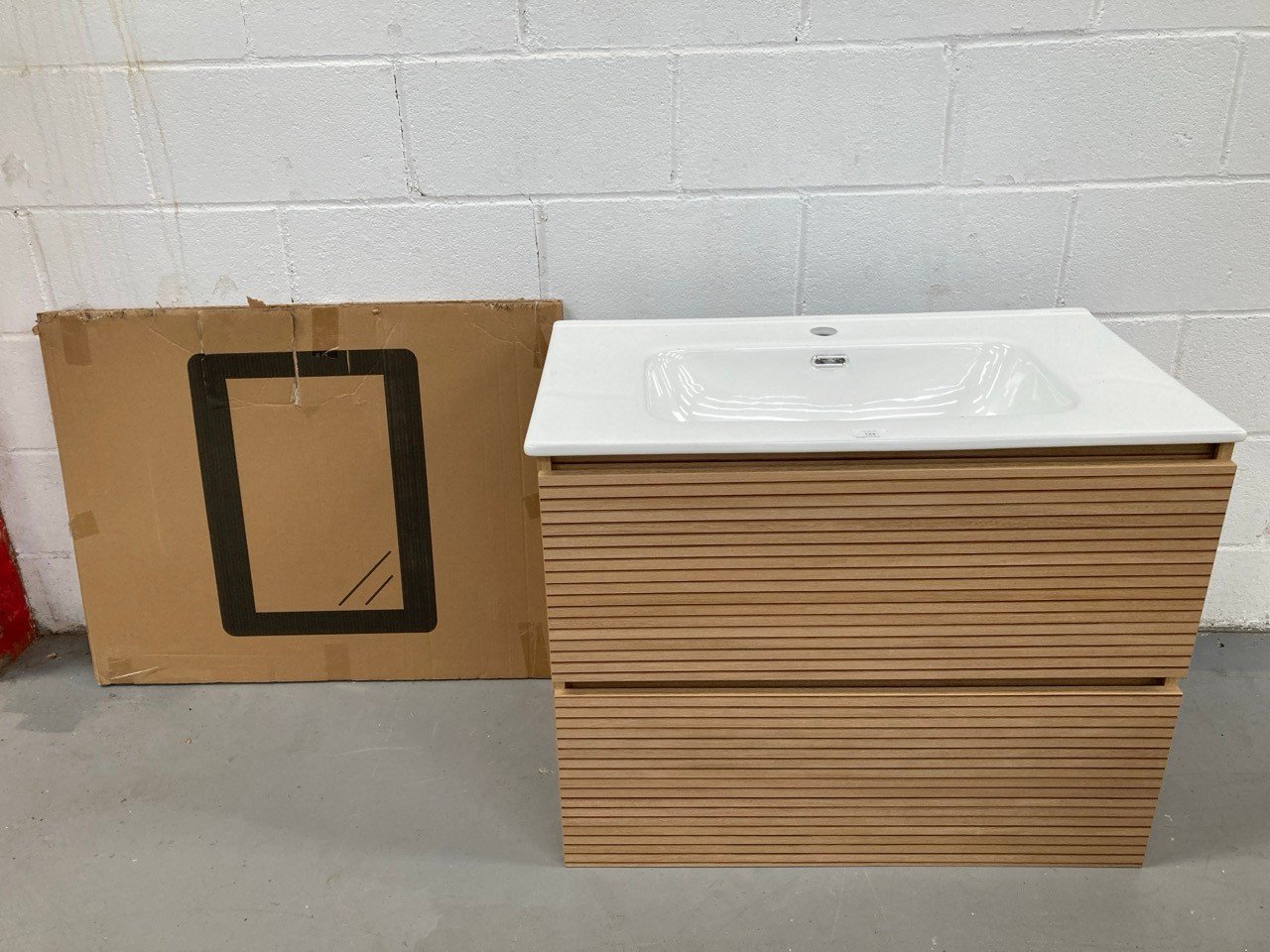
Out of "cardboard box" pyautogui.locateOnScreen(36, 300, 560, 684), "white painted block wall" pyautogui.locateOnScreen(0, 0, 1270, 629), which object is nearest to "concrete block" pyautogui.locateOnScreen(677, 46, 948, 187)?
"white painted block wall" pyautogui.locateOnScreen(0, 0, 1270, 629)

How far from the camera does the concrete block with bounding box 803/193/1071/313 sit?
6.24 feet

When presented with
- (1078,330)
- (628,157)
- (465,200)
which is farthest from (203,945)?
(1078,330)

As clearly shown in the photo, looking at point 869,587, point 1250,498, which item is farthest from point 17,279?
point 1250,498

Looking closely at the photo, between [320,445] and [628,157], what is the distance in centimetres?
81

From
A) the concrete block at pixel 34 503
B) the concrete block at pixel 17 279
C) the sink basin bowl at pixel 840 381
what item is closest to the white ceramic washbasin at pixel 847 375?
the sink basin bowl at pixel 840 381

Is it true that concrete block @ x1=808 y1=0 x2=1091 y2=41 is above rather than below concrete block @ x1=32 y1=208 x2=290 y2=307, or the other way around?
above

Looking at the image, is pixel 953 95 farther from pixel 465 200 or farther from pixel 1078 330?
pixel 465 200

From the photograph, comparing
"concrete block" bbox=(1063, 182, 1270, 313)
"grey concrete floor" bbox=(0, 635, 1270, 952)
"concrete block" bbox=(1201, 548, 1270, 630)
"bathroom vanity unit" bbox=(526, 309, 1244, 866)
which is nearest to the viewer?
"bathroom vanity unit" bbox=(526, 309, 1244, 866)

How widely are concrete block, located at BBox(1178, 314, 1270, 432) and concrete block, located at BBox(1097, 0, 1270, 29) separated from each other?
530 mm

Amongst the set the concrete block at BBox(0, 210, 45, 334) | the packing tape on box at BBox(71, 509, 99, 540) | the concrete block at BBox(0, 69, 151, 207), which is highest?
the concrete block at BBox(0, 69, 151, 207)

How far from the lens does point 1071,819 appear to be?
1649 millimetres

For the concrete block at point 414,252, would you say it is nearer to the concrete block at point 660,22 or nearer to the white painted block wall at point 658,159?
the white painted block wall at point 658,159

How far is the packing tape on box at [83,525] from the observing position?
2.10m

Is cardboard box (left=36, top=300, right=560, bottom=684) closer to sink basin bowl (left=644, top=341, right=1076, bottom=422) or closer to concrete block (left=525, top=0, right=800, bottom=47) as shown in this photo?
sink basin bowl (left=644, top=341, right=1076, bottom=422)
